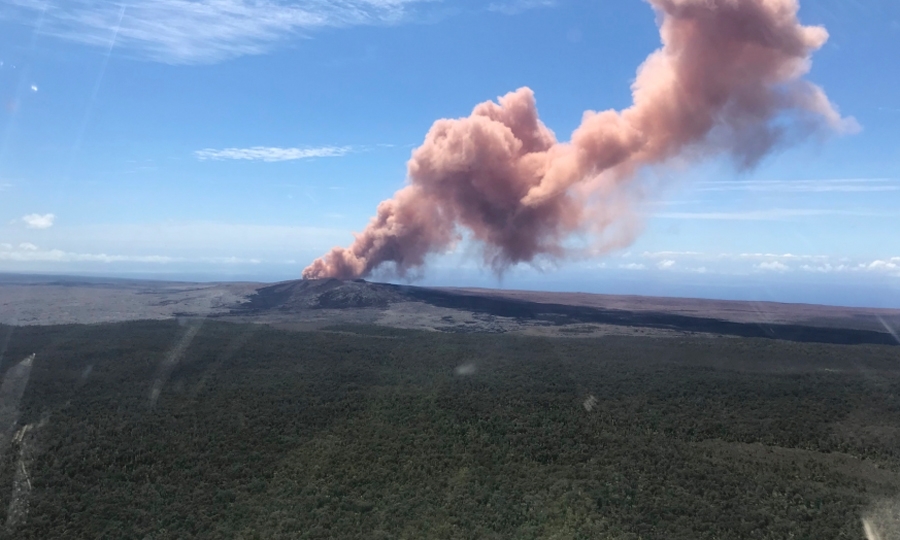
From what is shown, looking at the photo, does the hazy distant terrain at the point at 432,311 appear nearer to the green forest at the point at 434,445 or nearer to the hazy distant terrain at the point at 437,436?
the hazy distant terrain at the point at 437,436

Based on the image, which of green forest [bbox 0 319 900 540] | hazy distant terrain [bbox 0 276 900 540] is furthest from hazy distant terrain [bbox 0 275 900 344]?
green forest [bbox 0 319 900 540]

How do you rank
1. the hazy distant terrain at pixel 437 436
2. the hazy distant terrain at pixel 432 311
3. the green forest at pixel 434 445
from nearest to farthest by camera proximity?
1. the green forest at pixel 434 445
2. the hazy distant terrain at pixel 437 436
3. the hazy distant terrain at pixel 432 311

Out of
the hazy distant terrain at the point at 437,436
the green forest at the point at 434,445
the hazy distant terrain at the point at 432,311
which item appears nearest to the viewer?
the green forest at the point at 434,445

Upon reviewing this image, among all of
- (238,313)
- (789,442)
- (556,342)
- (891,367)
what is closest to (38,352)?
(238,313)

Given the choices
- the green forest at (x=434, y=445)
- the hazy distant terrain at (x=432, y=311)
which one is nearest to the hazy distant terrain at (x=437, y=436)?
the green forest at (x=434, y=445)

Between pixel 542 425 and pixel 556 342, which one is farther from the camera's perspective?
pixel 556 342

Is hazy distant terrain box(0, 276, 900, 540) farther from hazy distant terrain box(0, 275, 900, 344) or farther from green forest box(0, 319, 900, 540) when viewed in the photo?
hazy distant terrain box(0, 275, 900, 344)

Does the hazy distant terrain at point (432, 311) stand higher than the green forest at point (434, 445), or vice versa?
the hazy distant terrain at point (432, 311)

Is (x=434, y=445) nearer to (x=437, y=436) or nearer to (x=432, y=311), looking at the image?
(x=437, y=436)

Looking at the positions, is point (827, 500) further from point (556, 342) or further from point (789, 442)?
point (556, 342)
